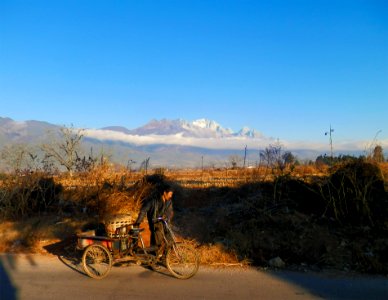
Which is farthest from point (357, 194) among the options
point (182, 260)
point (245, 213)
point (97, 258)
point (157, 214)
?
point (97, 258)

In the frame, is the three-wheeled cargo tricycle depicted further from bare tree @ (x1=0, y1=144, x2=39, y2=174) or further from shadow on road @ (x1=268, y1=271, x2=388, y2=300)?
bare tree @ (x1=0, y1=144, x2=39, y2=174)

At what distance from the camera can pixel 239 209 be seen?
12555 millimetres

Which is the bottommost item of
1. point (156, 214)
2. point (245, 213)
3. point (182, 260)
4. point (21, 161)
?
point (182, 260)

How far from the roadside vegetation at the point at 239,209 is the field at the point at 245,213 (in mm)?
27

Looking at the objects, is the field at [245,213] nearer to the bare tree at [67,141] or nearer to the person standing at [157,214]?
the person standing at [157,214]

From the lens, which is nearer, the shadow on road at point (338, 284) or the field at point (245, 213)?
the shadow on road at point (338, 284)

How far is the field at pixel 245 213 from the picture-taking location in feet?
32.3

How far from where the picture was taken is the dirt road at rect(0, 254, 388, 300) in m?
7.45

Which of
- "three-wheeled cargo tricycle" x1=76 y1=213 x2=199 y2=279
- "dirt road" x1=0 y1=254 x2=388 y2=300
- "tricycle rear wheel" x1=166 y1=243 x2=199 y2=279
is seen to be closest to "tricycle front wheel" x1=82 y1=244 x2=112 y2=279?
"three-wheeled cargo tricycle" x1=76 y1=213 x2=199 y2=279

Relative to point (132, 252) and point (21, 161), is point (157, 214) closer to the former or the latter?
point (132, 252)

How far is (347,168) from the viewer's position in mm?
12211

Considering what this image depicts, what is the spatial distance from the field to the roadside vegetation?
1.0 inches

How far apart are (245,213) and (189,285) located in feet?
14.5

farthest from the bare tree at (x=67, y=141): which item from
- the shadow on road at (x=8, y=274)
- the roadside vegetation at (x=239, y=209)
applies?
the shadow on road at (x=8, y=274)
